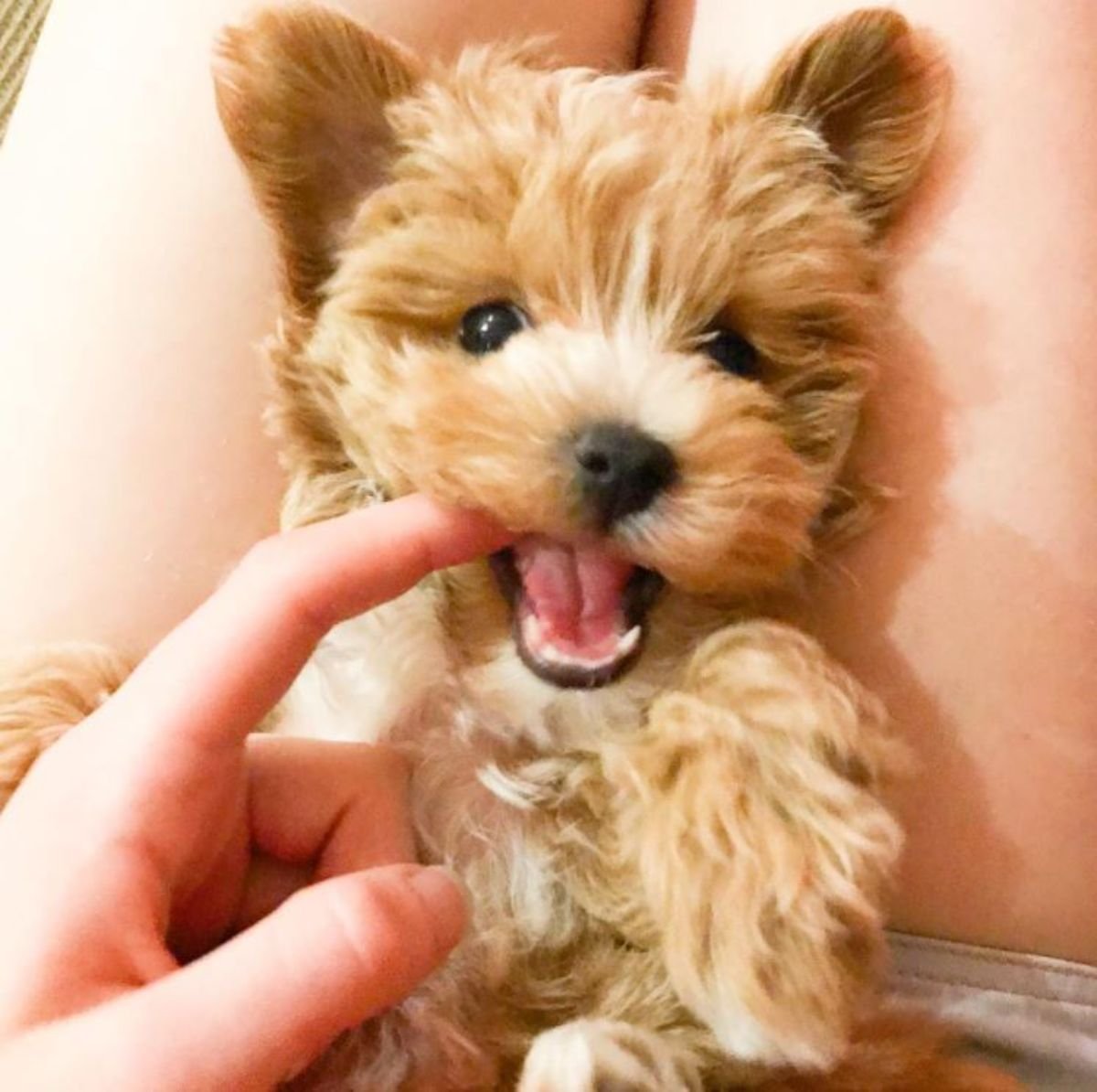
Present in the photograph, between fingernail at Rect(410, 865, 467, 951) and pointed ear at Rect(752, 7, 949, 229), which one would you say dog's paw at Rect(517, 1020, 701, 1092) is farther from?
pointed ear at Rect(752, 7, 949, 229)

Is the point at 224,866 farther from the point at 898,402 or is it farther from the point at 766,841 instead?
the point at 898,402

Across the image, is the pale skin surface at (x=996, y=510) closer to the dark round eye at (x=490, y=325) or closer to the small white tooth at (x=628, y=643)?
the small white tooth at (x=628, y=643)

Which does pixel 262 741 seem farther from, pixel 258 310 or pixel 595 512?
pixel 258 310

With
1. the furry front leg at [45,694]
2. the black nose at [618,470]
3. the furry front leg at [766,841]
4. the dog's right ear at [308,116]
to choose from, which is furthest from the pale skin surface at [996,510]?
the furry front leg at [45,694]

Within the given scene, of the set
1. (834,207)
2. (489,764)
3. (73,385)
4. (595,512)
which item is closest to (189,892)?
(489,764)

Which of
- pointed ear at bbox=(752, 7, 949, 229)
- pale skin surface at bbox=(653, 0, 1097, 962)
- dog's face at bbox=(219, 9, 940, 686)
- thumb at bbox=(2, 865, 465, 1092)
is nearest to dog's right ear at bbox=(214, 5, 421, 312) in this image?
dog's face at bbox=(219, 9, 940, 686)

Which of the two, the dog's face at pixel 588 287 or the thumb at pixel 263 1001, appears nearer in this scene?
the thumb at pixel 263 1001

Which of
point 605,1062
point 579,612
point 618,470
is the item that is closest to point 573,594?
point 579,612
